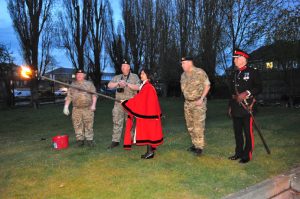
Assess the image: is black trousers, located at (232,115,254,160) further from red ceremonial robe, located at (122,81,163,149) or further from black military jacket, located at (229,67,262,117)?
red ceremonial robe, located at (122,81,163,149)

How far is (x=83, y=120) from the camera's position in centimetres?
852

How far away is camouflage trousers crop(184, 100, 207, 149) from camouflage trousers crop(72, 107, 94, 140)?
7.97 feet

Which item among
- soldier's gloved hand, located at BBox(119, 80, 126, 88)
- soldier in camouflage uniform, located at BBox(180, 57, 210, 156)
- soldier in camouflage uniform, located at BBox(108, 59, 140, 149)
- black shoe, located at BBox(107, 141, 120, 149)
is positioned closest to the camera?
soldier in camouflage uniform, located at BBox(180, 57, 210, 156)

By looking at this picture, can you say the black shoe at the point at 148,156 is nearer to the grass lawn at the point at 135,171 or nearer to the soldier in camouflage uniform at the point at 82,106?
the grass lawn at the point at 135,171

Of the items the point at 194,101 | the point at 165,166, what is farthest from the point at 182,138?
the point at 165,166

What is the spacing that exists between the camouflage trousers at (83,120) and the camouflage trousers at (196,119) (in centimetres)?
243

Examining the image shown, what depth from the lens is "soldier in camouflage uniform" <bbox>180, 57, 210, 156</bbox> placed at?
7.16 metres

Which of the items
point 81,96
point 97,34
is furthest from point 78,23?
point 81,96

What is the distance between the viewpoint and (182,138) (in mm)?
9523

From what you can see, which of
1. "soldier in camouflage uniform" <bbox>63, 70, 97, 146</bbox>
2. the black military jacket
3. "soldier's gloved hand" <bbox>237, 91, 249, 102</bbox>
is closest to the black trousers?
the black military jacket

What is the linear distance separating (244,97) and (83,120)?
389 cm

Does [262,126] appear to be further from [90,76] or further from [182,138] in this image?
[90,76]

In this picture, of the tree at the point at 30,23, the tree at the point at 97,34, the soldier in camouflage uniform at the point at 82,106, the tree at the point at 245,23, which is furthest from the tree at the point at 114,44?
the soldier in camouflage uniform at the point at 82,106

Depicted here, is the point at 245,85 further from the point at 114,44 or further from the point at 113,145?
A: the point at 114,44
